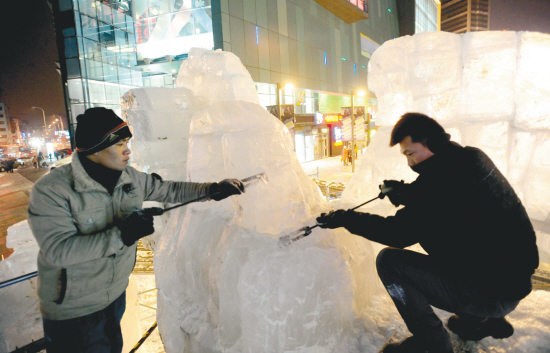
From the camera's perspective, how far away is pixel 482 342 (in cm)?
197

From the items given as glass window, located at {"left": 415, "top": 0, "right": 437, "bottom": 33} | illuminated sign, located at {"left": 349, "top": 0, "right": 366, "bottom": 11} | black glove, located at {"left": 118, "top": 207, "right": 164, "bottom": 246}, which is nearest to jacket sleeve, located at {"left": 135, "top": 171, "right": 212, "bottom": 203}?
black glove, located at {"left": 118, "top": 207, "right": 164, "bottom": 246}

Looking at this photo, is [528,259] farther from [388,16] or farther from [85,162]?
[388,16]

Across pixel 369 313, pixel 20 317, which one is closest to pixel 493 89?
pixel 369 313

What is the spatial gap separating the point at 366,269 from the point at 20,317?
13.3 ft

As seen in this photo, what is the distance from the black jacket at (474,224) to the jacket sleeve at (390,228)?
0.03 m

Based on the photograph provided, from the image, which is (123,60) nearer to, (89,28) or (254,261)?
(89,28)

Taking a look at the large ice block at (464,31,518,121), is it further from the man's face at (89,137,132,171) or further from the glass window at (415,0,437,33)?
the glass window at (415,0,437,33)

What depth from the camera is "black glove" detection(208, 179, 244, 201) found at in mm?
2318

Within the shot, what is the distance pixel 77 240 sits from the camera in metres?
1.63

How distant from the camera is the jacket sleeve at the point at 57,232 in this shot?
1.60 meters

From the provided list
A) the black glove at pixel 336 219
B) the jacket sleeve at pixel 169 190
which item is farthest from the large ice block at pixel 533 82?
the jacket sleeve at pixel 169 190

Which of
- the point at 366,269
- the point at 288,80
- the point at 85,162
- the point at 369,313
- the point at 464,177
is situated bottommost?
the point at 369,313

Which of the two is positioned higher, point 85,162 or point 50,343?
point 85,162

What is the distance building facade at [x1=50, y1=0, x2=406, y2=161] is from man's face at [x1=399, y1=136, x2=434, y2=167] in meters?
12.5
